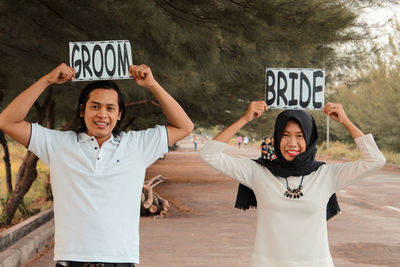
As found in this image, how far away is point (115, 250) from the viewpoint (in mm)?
2795

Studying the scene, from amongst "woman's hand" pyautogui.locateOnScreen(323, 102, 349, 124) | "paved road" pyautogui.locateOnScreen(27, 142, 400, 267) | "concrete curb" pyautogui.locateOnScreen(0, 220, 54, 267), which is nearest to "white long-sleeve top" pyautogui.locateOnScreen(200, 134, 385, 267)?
"woman's hand" pyautogui.locateOnScreen(323, 102, 349, 124)

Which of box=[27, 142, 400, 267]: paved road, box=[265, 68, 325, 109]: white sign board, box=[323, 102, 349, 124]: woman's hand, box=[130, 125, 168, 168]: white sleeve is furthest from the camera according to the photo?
box=[27, 142, 400, 267]: paved road

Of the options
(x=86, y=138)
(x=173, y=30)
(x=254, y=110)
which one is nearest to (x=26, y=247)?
(x=173, y=30)

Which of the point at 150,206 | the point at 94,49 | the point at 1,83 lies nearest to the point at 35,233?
the point at 1,83

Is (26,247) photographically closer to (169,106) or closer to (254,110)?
(169,106)

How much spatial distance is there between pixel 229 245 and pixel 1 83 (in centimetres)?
380

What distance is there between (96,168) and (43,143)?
0.32m

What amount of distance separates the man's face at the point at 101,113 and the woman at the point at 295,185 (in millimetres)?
581

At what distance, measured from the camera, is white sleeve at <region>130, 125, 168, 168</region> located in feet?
10.0

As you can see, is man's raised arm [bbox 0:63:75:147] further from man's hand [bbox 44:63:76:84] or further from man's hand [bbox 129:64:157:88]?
man's hand [bbox 129:64:157:88]

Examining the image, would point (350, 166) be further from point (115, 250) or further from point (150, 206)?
point (150, 206)

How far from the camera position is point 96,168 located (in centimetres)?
289

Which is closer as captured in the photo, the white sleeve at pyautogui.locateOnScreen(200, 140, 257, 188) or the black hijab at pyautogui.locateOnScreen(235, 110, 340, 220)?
the black hijab at pyautogui.locateOnScreen(235, 110, 340, 220)

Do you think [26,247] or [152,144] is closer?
[152,144]
